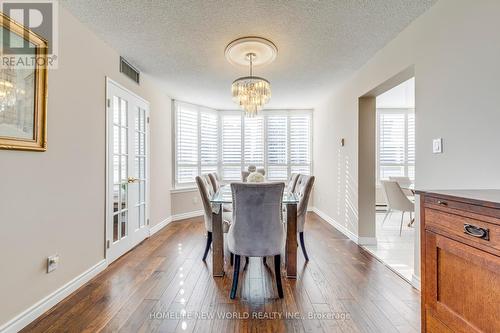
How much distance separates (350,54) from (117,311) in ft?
11.5

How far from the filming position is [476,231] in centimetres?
102

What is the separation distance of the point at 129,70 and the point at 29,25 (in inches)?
56.7

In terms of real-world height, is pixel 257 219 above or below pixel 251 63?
below

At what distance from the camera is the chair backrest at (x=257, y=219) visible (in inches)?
77.7

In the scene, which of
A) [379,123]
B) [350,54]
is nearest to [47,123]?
[350,54]

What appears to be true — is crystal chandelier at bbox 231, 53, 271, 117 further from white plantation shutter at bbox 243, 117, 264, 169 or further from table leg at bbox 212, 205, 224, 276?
white plantation shutter at bbox 243, 117, 264, 169

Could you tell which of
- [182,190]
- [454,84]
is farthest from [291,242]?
[182,190]

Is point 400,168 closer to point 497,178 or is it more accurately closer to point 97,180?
point 497,178

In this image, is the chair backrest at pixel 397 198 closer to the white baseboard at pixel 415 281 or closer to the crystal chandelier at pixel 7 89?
the white baseboard at pixel 415 281

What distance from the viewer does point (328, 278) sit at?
2426 mm

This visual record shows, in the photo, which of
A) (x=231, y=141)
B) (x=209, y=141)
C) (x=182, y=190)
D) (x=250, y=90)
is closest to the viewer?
(x=250, y=90)

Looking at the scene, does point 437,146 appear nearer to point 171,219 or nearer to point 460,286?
point 460,286

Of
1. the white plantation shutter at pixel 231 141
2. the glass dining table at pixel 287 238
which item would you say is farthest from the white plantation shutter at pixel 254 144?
the glass dining table at pixel 287 238

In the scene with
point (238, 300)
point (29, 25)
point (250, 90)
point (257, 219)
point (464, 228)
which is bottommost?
point (238, 300)
